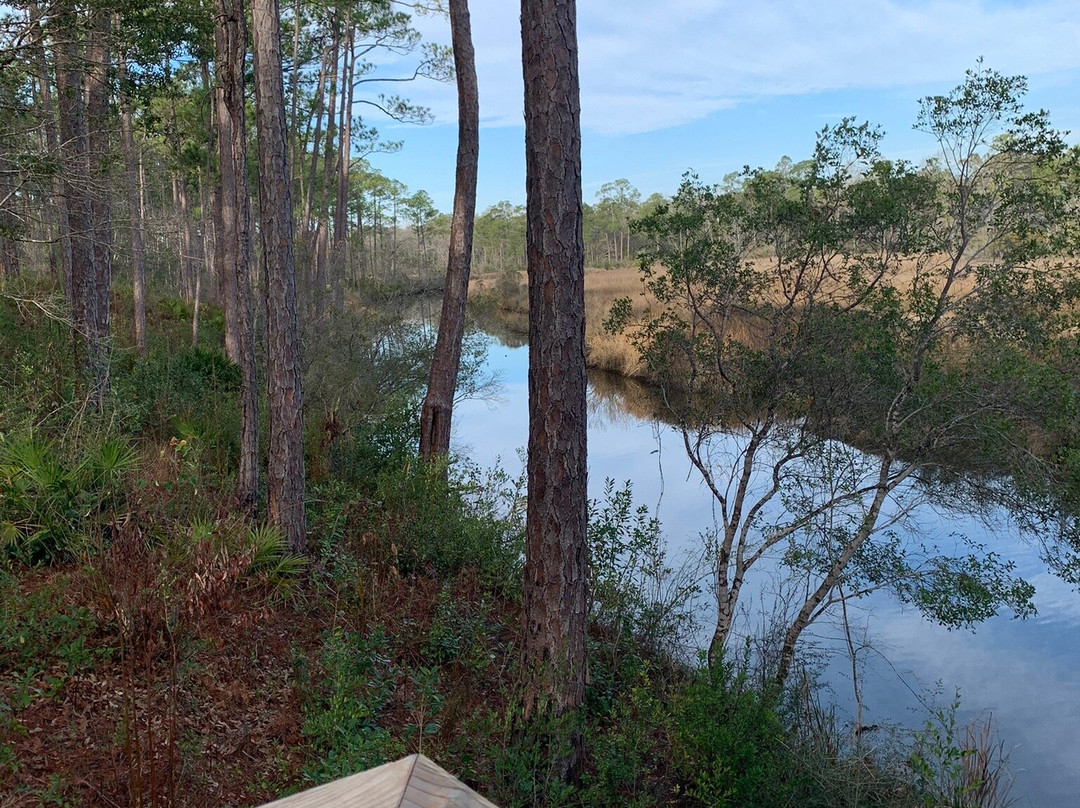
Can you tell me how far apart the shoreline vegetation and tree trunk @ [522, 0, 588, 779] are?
0.34 meters

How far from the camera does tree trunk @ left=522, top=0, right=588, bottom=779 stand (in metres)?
4.92

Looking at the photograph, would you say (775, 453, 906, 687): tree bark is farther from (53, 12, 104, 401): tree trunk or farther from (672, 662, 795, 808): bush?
(53, 12, 104, 401): tree trunk

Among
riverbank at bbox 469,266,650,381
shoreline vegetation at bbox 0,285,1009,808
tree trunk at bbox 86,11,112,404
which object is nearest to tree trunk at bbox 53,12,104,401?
tree trunk at bbox 86,11,112,404

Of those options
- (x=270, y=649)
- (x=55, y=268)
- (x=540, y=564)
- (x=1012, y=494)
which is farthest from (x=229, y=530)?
(x=55, y=268)

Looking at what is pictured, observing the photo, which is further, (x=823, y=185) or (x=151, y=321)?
(x=151, y=321)

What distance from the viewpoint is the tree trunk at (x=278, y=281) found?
6.84 meters

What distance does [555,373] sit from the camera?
5035 millimetres

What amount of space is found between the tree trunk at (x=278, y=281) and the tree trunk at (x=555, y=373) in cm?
276

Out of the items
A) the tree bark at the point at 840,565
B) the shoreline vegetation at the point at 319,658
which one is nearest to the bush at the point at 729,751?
the shoreline vegetation at the point at 319,658

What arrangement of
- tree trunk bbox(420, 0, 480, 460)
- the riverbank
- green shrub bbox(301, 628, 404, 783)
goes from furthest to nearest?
the riverbank → tree trunk bbox(420, 0, 480, 460) → green shrub bbox(301, 628, 404, 783)

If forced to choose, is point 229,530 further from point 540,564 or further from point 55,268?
point 55,268

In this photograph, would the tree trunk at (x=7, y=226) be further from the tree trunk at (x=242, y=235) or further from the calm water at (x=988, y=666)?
the calm water at (x=988, y=666)

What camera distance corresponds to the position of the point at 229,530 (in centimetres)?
678

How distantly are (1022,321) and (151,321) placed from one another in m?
19.1
